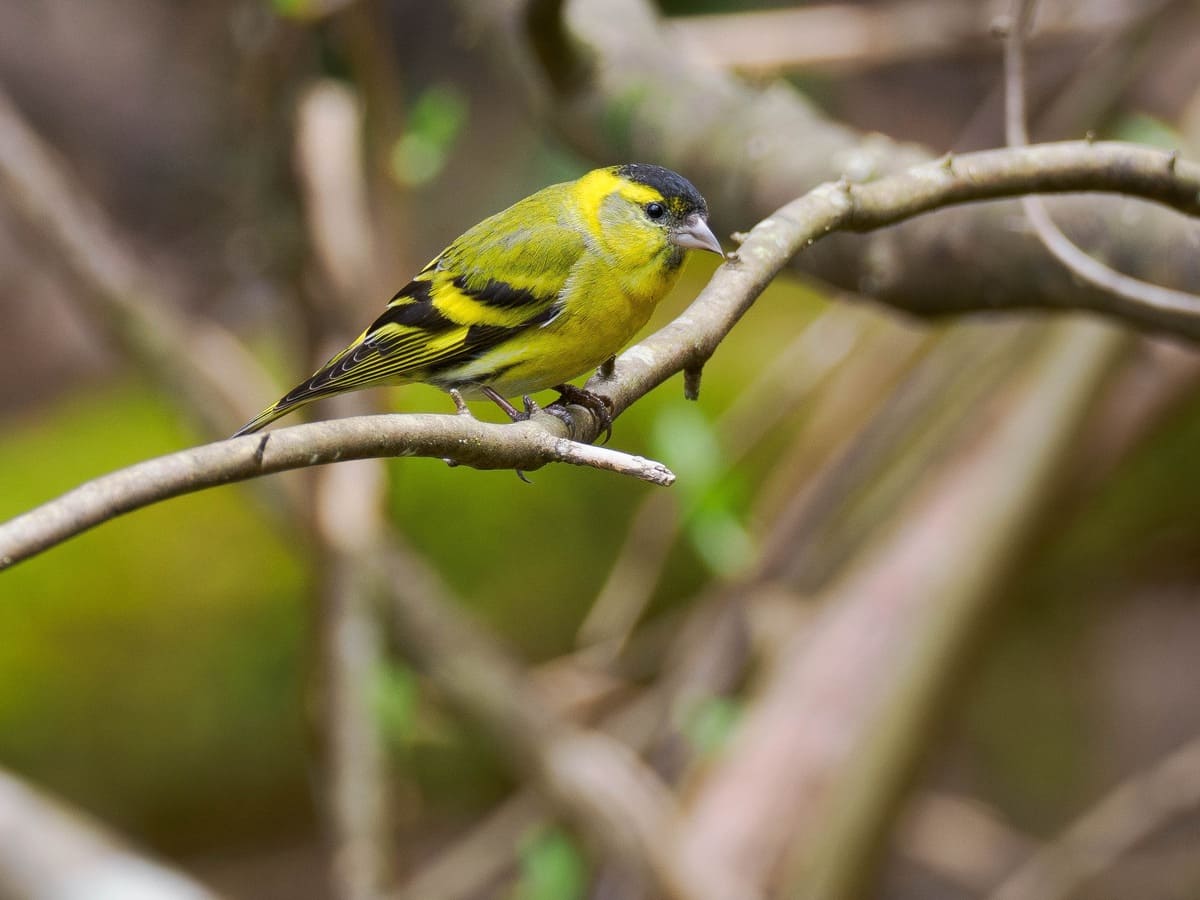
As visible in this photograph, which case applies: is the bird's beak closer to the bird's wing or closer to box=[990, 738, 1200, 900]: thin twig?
the bird's wing

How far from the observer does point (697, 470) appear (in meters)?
2.92

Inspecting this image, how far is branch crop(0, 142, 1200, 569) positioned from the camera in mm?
968

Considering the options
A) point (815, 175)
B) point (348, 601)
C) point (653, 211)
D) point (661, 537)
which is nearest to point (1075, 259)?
point (815, 175)

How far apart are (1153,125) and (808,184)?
1.02 m

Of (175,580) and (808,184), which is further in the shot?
(175,580)

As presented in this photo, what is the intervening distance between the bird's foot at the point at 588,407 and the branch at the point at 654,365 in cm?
1

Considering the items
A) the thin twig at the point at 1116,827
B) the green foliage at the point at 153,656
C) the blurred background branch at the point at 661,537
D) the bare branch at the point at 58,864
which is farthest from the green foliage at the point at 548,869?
the thin twig at the point at 1116,827

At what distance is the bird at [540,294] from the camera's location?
1932 millimetres

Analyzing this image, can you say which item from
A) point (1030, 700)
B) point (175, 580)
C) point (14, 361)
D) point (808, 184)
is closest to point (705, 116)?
point (808, 184)

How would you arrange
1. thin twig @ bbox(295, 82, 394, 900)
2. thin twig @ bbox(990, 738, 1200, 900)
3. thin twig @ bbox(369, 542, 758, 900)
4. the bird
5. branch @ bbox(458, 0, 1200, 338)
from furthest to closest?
thin twig @ bbox(990, 738, 1200, 900)
thin twig @ bbox(369, 542, 758, 900)
thin twig @ bbox(295, 82, 394, 900)
branch @ bbox(458, 0, 1200, 338)
the bird

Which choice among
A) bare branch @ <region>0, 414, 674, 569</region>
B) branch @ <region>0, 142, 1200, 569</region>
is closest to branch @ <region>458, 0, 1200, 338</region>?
branch @ <region>0, 142, 1200, 569</region>

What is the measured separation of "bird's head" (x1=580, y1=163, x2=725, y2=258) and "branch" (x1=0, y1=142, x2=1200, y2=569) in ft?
0.88

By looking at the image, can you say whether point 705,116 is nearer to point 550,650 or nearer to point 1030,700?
point 550,650

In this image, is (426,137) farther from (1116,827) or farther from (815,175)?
(1116,827)
